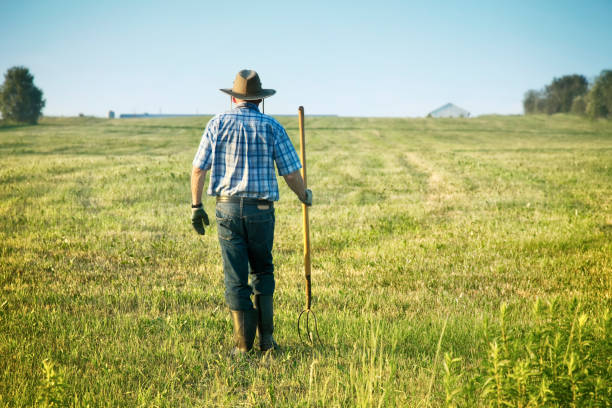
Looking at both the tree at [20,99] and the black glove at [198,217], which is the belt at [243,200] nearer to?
the black glove at [198,217]

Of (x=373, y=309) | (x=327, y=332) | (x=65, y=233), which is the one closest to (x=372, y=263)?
(x=373, y=309)

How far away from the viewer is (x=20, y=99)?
221ft

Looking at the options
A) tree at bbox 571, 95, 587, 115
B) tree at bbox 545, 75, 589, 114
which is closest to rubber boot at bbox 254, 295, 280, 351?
tree at bbox 571, 95, 587, 115

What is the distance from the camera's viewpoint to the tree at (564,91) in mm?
99875

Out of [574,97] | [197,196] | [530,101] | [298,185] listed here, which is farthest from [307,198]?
[530,101]

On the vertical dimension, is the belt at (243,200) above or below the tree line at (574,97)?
below

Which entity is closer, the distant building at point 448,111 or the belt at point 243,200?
the belt at point 243,200

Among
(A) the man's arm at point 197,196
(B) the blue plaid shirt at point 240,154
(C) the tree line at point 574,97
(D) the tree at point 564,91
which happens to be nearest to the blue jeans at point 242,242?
(B) the blue plaid shirt at point 240,154

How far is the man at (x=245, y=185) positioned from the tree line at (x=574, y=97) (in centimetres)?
8161

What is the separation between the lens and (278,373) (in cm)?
422

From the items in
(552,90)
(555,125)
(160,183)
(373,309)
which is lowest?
(373,309)

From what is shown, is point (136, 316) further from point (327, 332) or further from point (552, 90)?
point (552, 90)

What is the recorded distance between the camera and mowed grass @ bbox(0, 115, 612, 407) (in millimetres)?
3611

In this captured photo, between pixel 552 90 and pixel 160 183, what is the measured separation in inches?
4504
